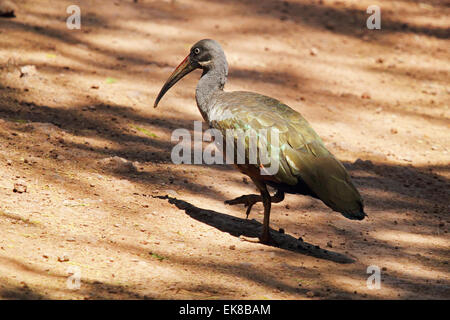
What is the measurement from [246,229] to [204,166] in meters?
1.53

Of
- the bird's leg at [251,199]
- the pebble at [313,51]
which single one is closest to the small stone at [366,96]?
the pebble at [313,51]

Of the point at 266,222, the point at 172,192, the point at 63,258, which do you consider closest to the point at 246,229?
the point at 266,222

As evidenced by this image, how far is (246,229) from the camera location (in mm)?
6355

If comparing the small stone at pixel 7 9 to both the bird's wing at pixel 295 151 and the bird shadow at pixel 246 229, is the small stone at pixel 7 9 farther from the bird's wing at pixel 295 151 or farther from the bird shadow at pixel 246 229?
the bird's wing at pixel 295 151

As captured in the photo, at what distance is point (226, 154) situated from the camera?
20.0 ft

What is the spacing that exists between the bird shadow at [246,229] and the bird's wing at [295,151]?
506mm

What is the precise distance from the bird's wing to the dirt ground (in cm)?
60

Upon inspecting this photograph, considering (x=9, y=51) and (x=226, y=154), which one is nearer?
(x=226, y=154)

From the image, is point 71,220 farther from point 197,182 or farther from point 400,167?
point 400,167

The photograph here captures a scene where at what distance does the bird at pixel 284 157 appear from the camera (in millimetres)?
5668

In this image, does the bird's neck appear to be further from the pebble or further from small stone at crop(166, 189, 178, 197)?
the pebble


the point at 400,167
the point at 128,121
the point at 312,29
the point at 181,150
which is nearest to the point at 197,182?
the point at 181,150

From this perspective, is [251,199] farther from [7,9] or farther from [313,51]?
[7,9]

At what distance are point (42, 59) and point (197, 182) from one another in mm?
3399
